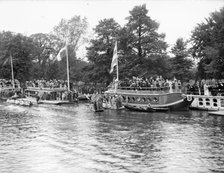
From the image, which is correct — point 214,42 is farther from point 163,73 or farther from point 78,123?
point 78,123

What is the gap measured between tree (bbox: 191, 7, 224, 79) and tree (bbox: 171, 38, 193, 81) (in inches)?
170

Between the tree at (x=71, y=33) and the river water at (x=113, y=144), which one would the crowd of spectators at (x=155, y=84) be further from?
the tree at (x=71, y=33)

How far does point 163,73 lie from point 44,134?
3470cm

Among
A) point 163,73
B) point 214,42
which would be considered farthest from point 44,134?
point 163,73

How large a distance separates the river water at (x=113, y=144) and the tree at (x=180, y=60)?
858 inches

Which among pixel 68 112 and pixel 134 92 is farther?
pixel 134 92

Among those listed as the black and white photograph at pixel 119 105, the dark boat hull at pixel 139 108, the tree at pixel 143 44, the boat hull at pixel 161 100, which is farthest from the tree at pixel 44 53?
the dark boat hull at pixel 139 108

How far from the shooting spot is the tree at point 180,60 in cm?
5722

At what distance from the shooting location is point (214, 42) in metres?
45.9

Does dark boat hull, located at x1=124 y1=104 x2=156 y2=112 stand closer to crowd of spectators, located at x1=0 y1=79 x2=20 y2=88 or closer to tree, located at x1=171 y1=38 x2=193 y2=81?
tree, located at x1=171 y1=38 x2=193 y2=81

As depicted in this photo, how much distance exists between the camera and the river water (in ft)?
61.2

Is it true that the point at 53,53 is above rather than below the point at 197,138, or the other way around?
above

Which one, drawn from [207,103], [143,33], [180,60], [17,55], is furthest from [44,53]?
[207,103]

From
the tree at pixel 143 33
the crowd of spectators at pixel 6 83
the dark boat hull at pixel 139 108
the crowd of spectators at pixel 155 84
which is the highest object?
the tree at pixel 143 33
